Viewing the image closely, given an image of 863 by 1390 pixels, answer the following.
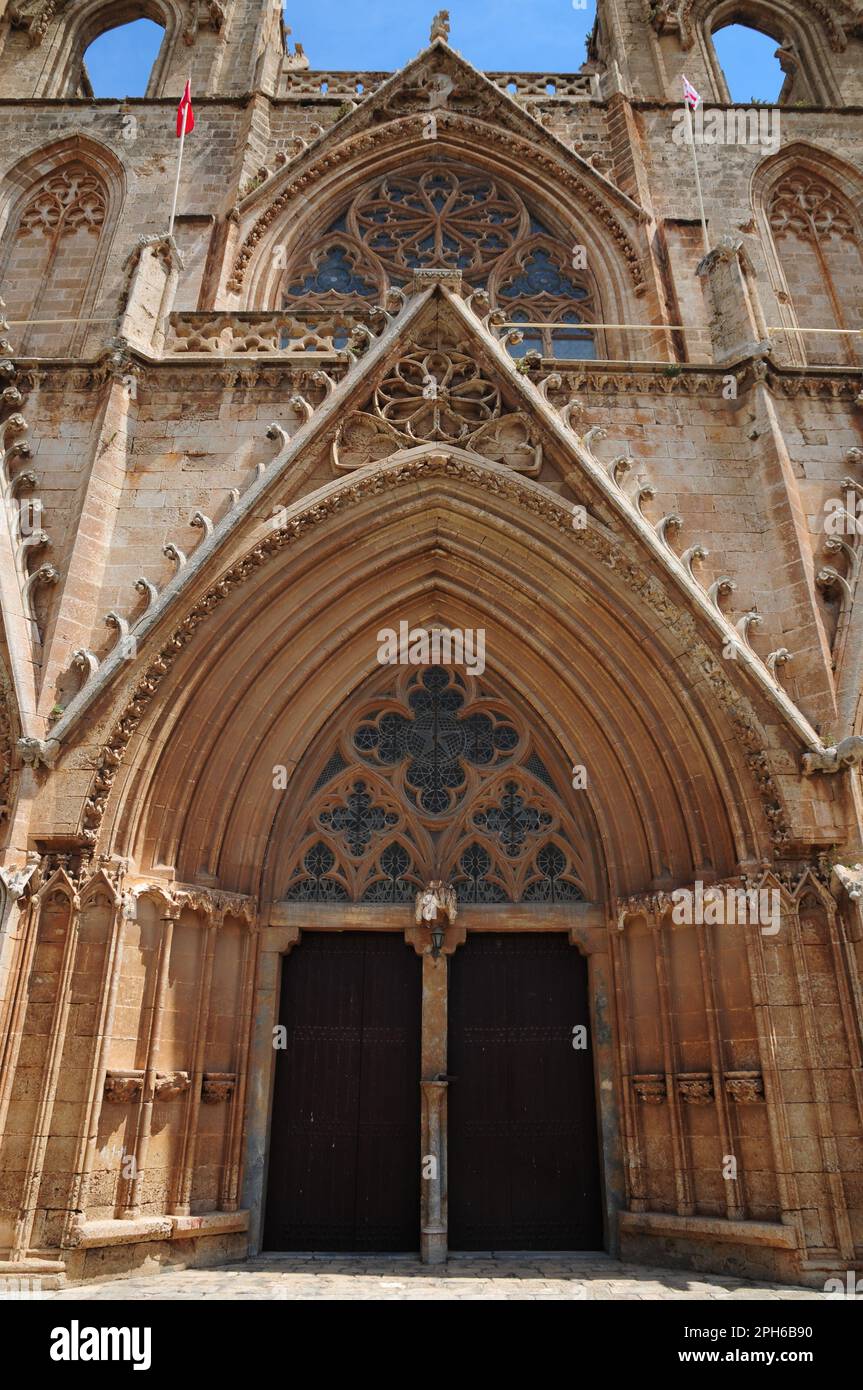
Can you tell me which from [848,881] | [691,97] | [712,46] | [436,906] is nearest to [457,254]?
[691,97]

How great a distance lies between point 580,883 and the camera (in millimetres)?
8938

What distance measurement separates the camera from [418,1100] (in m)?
8.27

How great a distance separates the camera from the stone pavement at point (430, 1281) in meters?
6.20

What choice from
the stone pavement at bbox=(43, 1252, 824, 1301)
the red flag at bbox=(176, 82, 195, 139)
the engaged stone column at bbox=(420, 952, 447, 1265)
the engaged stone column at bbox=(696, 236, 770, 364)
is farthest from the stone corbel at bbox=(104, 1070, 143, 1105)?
the red flag at bbox=(176, 82, 195, 139)

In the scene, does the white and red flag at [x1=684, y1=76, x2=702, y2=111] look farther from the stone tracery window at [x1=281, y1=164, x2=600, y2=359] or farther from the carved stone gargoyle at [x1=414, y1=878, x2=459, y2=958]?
the carved stone gargoyle at [x1=414, y1=878, x2=459, y2=958]

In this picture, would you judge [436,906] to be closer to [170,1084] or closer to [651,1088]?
[651,1088]

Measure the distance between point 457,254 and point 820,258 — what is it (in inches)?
204

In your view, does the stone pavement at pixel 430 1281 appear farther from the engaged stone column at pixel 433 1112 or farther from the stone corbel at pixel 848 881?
the stone corbel at pixel 848 881

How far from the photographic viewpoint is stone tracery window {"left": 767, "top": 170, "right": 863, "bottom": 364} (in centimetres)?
1227

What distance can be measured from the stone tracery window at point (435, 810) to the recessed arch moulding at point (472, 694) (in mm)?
172

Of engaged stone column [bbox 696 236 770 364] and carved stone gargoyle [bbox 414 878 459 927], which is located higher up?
engaged stone column [bbox 696 236 770 364]

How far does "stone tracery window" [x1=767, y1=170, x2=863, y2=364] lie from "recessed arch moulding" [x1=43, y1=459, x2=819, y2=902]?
606 centimetres

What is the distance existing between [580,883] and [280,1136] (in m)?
3.56
